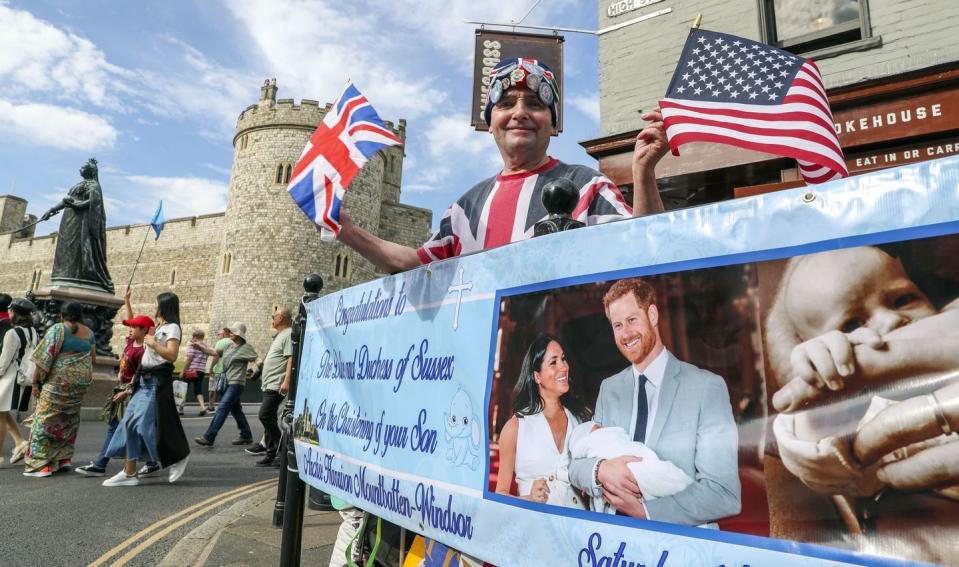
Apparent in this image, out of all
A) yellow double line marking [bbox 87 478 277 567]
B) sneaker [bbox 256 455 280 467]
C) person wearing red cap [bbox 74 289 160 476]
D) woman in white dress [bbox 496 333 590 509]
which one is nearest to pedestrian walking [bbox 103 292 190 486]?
person wearing red cap [bbox 74 289 160 476]

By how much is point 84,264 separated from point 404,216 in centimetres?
2531

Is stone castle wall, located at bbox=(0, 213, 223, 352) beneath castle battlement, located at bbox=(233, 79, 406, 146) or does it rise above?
beneath

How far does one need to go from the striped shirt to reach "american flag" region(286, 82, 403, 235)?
1.20 ft

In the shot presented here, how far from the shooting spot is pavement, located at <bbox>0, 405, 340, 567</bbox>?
11.4ft

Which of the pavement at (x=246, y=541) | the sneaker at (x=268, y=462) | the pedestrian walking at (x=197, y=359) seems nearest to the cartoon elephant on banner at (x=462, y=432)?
the pavement at (x=246, y=541)

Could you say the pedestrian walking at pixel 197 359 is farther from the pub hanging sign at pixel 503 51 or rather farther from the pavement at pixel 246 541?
the pub hanging sign at pixel 503 51

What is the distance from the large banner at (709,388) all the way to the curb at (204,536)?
2.28m

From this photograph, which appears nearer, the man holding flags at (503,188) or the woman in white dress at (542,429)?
the woman in white dress at (542,429)

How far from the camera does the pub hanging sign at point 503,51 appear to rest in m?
8.91

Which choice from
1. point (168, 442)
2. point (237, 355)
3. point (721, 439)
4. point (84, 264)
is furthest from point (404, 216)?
point (721, 439)

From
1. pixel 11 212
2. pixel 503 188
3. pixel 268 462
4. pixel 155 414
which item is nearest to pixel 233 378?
pixel 268 462

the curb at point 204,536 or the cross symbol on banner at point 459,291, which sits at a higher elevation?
the cross symbol on banner at point 459,291

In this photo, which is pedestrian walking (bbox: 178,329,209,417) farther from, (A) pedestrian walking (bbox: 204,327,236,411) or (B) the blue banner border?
(B) the blue banner border

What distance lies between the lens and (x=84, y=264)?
12.4m
